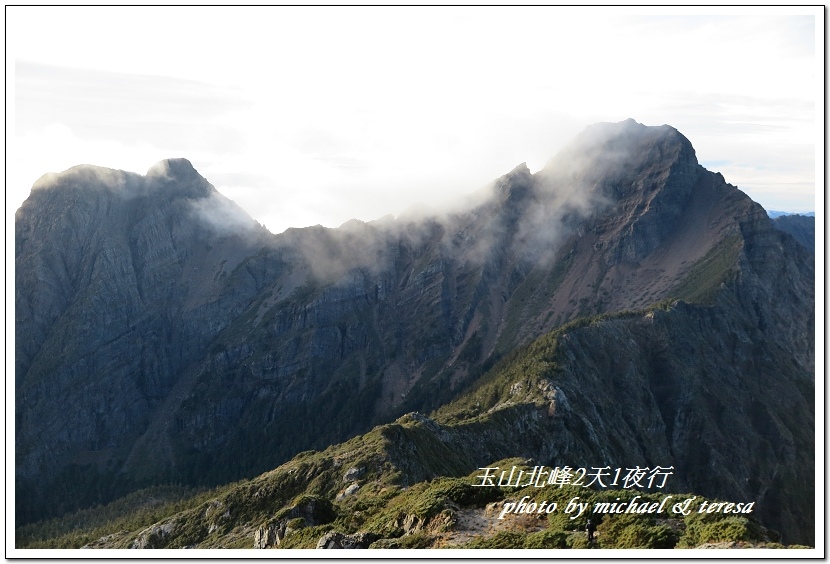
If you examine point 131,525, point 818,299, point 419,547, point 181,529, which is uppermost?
point 818,299

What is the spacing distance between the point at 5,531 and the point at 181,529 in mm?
66535

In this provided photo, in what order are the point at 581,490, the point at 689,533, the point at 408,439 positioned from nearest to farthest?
the point at 689,533 → the point at 581,490 → the point at 408,439

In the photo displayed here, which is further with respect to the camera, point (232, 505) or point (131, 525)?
point (131, 525)

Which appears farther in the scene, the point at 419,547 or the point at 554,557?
the point at 419,547

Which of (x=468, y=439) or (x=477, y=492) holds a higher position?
(x=477, y=492)

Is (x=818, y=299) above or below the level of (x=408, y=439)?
above

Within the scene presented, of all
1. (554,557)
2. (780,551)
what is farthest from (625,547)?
(780,551)

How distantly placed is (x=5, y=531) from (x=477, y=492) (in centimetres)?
3776

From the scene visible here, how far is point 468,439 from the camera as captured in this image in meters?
163

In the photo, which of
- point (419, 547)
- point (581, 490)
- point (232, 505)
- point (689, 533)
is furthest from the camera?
point (232, 505)

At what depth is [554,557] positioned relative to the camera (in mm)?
54250

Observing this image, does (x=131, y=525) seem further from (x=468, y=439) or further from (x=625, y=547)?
(x=625, y=547)

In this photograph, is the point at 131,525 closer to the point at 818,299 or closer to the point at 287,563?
the point at 287,563

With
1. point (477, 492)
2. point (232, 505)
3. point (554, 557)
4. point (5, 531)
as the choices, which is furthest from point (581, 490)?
point (232, 505)
